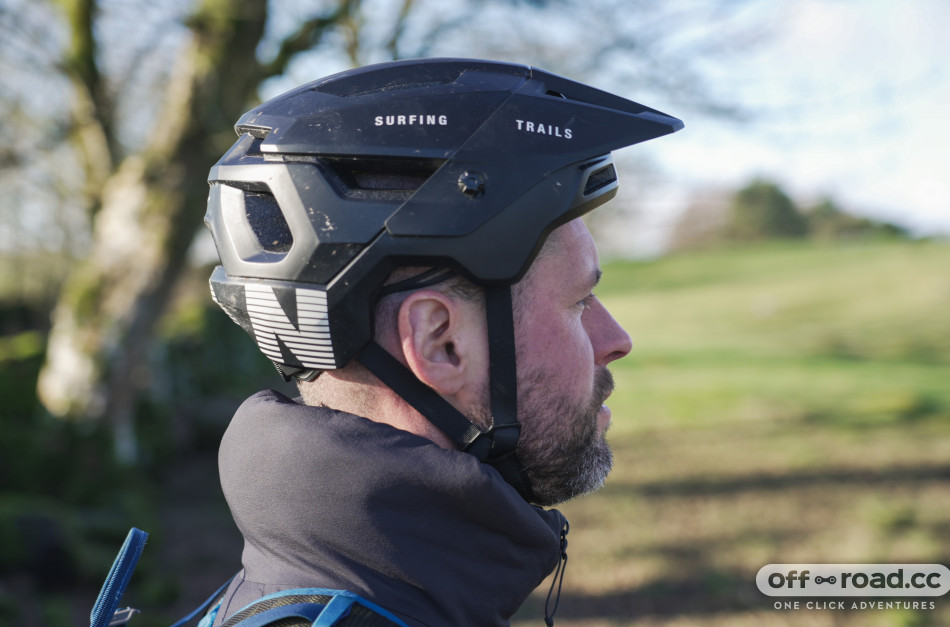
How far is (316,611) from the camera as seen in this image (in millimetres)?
1323

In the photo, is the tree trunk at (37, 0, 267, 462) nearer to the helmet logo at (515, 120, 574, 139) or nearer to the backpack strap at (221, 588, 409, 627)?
the helmet logo at (515, 120, 574, 139)

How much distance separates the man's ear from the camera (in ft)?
5.24

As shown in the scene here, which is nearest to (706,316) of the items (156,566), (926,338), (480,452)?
(926,338)

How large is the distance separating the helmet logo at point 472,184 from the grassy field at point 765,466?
4936 mm

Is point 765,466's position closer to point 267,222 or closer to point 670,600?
point 670,600

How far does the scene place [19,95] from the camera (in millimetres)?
9859

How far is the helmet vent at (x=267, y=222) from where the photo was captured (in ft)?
5.56

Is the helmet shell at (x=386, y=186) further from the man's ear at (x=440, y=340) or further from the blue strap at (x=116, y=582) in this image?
the blue strap at (x=116, y=582)

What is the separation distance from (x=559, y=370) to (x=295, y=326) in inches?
23.1

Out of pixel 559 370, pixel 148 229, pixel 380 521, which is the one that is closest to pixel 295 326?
pixel 380 521

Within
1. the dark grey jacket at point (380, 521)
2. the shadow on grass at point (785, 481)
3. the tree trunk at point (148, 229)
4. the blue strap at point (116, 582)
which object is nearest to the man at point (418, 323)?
the dark grey jacket at point (380, 521)

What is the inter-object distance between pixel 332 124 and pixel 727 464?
31.6 ft

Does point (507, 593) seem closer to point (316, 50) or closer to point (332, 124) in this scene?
point (332, 124)

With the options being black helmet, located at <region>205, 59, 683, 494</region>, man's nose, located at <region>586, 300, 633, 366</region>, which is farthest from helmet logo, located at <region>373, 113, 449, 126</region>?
man's nose, located at <region>586, 300, 633, 366</region>
